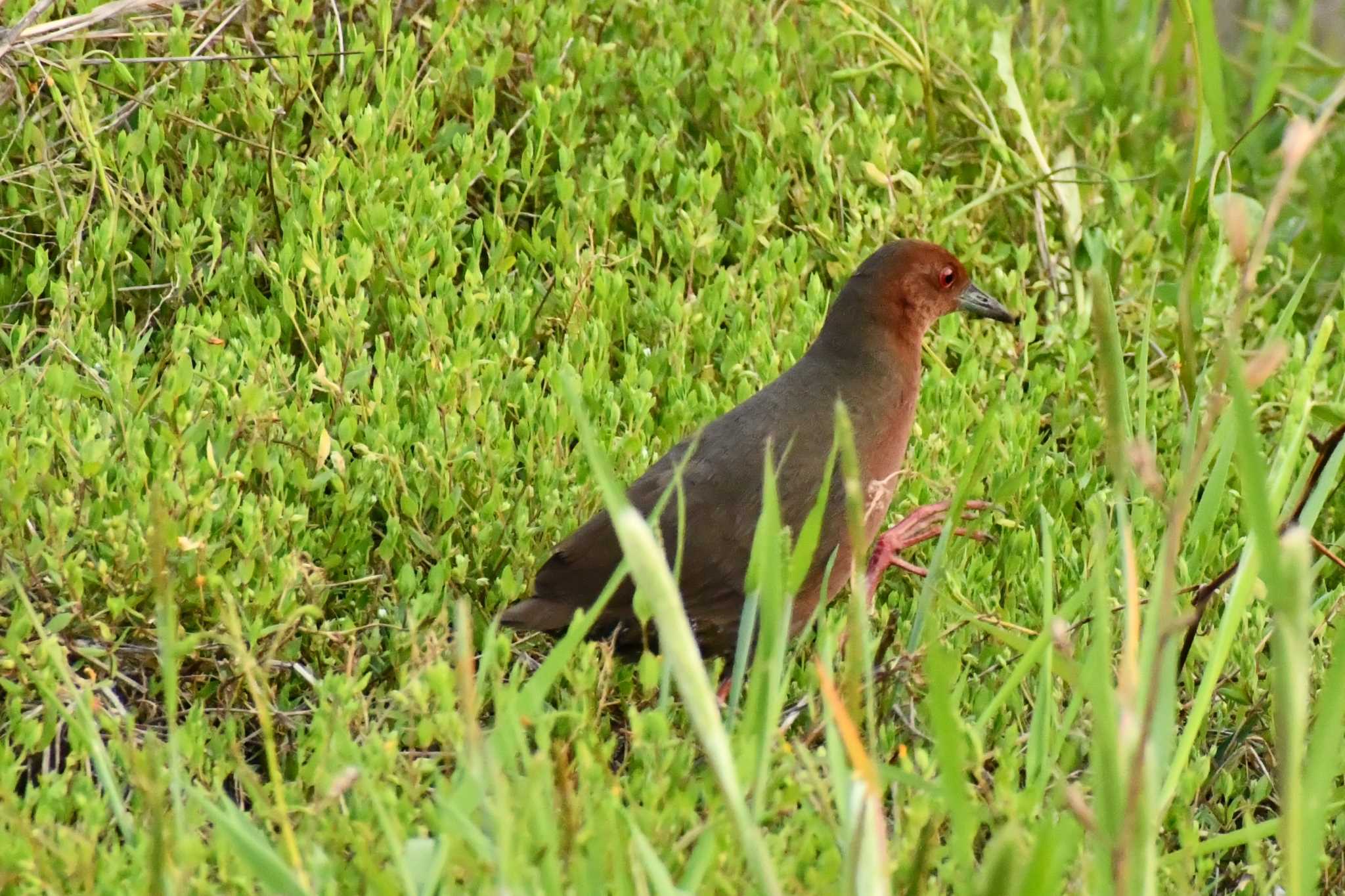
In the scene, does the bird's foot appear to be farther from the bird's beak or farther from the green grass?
the bird's beak

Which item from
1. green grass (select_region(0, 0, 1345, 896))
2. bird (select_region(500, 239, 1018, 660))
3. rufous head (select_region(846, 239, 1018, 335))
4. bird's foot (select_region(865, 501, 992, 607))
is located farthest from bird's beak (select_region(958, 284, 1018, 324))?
bird's foot (select_region(865, 501, 992, 607))

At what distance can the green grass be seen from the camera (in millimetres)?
2279

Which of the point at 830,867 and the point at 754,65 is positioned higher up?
the point at 754,65

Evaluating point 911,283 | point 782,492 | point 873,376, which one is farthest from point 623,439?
point 911,283

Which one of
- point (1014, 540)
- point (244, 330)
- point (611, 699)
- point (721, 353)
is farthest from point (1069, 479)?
point (244, 330)

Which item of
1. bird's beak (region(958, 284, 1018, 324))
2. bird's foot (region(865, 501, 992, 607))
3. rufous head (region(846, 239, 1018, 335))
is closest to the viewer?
bird's foot (region(865, 501, 992, 607))

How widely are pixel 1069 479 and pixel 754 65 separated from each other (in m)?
1.68

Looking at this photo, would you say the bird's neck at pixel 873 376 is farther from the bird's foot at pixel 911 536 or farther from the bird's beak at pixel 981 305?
the bird's beak at pixel 981 305

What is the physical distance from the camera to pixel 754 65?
16.8ft

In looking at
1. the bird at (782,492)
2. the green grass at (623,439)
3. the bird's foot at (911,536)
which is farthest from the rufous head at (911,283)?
the bird's foot at (911,536)

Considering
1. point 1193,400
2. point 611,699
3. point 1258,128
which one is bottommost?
point 611,699

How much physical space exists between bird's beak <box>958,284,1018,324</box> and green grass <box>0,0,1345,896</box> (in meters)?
0.15

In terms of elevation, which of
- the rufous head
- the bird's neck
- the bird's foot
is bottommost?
the bird's foot

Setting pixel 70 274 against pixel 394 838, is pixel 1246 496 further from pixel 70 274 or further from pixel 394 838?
pixel 70 274
